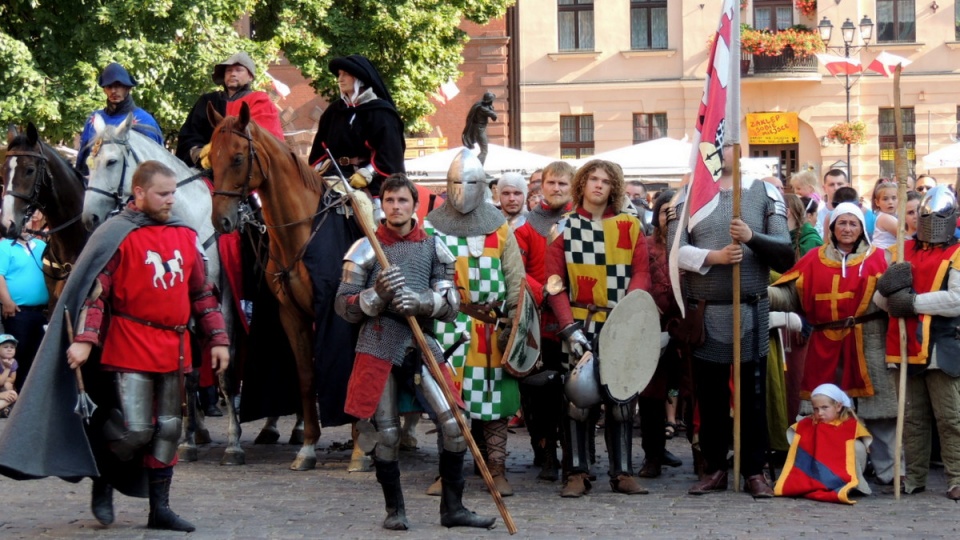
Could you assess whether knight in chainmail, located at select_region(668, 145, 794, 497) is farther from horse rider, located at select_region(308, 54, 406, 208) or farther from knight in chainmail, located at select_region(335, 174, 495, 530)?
horse rider, located at select_region(308, 54, 406, 208)

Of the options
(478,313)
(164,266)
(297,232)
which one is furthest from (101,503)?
(297,232)

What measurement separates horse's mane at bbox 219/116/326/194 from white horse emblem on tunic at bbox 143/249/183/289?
192cm

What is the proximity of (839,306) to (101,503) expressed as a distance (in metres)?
4.48

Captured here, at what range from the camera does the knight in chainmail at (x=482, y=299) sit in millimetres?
8625

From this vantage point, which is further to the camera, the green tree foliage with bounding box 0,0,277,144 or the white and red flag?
the green tree foliage with bounding box 0,0,277,144

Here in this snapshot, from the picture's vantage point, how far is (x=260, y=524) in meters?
7.89

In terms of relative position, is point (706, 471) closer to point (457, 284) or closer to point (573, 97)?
point (457, 284)

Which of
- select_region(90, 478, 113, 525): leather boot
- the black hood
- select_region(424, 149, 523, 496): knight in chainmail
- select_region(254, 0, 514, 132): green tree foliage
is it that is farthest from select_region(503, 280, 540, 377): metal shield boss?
select_region(254, 0, 514, 132): green tree foliage

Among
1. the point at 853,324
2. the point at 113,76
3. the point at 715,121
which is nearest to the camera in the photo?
the point at 715,121

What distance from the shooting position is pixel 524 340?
28.0 feet

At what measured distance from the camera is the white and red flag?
8805 millimetres

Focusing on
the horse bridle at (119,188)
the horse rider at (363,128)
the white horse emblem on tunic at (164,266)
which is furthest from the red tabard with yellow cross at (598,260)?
the horse bridle at (119,188)

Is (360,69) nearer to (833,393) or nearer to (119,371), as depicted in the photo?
(119,371)

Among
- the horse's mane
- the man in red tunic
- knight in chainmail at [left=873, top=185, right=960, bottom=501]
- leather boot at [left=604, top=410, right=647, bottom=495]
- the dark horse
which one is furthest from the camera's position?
the dark horse
